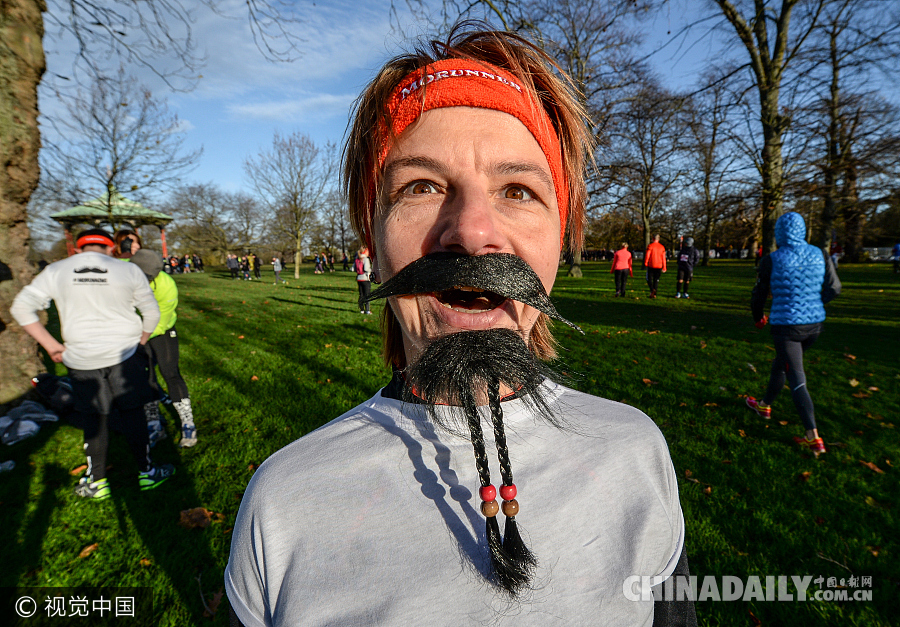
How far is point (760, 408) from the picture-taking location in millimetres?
4965

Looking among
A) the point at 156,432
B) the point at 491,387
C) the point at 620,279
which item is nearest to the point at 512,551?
the point at 491,387

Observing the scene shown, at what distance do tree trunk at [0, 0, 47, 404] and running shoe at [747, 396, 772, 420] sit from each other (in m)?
9.55

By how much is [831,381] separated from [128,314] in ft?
30.8

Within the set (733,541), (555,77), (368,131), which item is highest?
→ (555,77)

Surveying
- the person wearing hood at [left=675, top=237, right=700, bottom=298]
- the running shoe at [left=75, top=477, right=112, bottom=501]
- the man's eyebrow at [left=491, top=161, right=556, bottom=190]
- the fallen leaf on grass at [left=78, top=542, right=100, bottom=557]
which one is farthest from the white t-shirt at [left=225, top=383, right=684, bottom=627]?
the person wearing hood at [left=675, top=237, right=700, bottom=298]

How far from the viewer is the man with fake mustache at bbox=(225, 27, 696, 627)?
0.93 metres

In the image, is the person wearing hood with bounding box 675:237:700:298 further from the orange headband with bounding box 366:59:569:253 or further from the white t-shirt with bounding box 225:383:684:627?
the white t-shirt with bounding box 225:383:684:627

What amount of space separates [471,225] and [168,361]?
521 centimetres

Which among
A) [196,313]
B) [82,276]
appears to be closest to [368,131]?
[82,276]

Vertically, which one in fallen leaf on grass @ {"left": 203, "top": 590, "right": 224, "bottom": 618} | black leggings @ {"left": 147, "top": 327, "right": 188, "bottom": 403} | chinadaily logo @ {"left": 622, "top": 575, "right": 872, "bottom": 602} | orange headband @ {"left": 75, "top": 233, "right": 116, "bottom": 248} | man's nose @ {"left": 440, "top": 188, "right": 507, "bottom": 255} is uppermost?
orange headband @ {"left": 75, "top": 233, "right": 116, "bottom": 248}

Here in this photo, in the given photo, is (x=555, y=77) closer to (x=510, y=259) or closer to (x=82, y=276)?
(x=510, y=259)

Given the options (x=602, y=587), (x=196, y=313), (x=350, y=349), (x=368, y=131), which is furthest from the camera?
(x=196, y=313)

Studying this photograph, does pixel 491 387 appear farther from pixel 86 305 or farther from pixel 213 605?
pixel 86 305

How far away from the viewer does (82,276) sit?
12.2 feet
